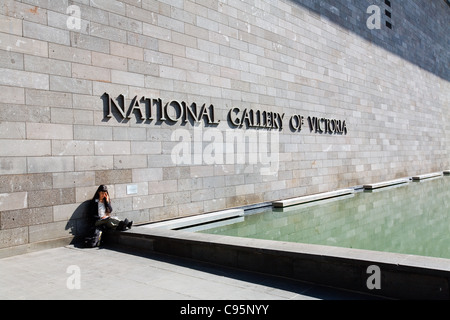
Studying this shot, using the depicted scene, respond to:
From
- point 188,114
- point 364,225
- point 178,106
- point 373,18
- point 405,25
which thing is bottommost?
point 364,225

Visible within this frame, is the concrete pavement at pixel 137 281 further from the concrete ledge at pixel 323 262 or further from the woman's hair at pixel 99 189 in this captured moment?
the woman's hair at pixel 99 189

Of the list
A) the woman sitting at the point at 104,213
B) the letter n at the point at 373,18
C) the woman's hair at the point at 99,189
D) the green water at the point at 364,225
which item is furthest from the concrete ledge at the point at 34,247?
the letter n at the point at 373,18

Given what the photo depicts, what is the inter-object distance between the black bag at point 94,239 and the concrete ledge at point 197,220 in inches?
37.4

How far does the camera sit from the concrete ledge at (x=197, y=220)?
8414 mm

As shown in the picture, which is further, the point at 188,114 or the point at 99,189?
the point at 188,114

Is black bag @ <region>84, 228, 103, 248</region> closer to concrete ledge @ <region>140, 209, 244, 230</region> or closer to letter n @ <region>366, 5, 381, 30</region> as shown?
concrete ledge @ <region>140, 209, 244, 230</region>

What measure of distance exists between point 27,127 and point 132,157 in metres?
2.19

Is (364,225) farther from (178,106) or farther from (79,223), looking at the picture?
(79,223)

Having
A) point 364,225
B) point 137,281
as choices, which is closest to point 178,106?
point 364,225

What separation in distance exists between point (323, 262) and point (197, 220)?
482 centimetres

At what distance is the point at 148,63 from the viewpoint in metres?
8.98

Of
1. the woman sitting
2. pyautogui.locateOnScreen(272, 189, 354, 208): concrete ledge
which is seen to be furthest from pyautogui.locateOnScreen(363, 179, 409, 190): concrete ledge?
the woman sitting

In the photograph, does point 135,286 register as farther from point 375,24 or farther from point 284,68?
point 375,24

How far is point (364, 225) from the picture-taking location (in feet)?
29.8
